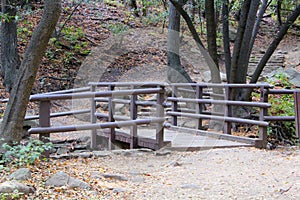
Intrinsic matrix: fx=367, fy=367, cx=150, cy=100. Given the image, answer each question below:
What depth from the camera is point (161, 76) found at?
55.0ft

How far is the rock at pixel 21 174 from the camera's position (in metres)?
4.52

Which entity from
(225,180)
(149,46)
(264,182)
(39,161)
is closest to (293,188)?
(264,182)

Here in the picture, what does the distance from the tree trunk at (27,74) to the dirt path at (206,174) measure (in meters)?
1.46

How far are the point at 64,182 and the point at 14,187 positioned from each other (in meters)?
0.70

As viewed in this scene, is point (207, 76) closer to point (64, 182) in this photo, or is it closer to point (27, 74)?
point (27, 74)

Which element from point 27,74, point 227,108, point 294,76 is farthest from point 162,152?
point 294,76

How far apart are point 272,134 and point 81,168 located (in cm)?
591

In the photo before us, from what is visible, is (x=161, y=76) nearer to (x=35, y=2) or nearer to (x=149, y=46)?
(x=149, y=46)

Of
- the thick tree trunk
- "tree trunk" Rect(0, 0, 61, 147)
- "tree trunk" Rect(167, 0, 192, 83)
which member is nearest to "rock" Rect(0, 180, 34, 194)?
"tree trunk" Rect(0, 0, 61, 147)

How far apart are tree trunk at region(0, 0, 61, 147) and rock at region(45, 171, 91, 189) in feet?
3.50

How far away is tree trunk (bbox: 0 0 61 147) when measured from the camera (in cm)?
531

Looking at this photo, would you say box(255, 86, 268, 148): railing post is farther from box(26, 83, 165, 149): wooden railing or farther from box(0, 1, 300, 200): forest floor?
box(26, 83, 165, 149): wooden railing

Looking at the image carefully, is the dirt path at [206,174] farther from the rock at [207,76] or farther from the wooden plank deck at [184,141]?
the rock at [207,76]

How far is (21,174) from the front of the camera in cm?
458
